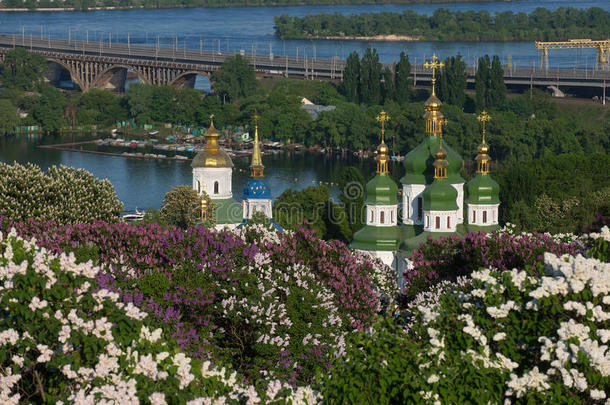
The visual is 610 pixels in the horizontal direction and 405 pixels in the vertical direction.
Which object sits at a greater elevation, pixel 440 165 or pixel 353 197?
pixel 440 165

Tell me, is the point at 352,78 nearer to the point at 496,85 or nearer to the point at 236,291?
the point at 496,85

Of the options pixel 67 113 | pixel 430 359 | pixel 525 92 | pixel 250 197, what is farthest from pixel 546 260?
pixel 67 113

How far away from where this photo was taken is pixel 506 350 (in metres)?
14.7

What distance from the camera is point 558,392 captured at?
13.7m

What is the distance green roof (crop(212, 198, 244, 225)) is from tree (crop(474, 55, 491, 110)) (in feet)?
151

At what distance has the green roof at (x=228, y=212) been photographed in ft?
130

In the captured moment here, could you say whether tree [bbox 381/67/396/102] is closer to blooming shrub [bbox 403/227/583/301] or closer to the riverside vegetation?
the riverside vegetation

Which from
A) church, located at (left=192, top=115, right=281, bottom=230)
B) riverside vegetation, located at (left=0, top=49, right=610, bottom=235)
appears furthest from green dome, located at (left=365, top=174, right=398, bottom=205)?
riverside vegetation, located at (left=0, top=49, right=610, bottom=235)

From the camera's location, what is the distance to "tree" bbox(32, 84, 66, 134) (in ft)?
319

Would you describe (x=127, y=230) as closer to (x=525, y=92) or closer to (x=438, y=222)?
(x=438, y=222)

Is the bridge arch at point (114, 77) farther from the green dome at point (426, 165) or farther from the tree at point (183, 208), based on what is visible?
the green dome at point (426, 165)

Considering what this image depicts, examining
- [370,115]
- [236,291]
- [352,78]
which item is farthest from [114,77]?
[236,291]

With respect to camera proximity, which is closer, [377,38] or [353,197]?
[353,197]

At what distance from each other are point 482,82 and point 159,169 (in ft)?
68.1
